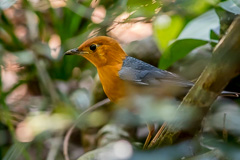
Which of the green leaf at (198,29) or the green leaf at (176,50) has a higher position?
the green leaf at (198,29)

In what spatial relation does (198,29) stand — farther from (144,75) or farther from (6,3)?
(6,3)

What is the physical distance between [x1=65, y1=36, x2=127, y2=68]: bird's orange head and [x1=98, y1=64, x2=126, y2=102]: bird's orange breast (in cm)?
4

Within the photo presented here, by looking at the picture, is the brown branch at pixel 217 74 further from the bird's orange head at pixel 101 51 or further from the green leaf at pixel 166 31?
the green leaf at pixel 166 31

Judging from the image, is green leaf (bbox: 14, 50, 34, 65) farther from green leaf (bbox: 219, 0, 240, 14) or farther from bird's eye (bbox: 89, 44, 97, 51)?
green leaf (bbox: 219, 0, 240, 14)

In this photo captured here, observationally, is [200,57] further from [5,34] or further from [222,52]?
[5,34]

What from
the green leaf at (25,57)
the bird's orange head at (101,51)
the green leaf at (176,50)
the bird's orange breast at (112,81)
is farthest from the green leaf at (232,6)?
the green leaf at (25,57)

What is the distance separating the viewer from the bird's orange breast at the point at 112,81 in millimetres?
1894

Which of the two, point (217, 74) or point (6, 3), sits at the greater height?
point (6, 3)

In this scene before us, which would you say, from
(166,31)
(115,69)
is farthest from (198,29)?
(115,69)

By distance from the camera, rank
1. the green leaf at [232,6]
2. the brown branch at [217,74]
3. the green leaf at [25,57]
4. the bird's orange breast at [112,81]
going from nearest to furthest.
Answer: the brown branch at [217,74] < the green leaf at [232,6] < the bird's orange breast at [112,81] < the green leaf at [25,57]

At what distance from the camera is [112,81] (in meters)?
1.98

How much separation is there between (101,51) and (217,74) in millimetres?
964

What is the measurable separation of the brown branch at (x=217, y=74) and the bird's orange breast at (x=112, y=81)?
14.8 inches

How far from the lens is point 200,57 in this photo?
2.84m
